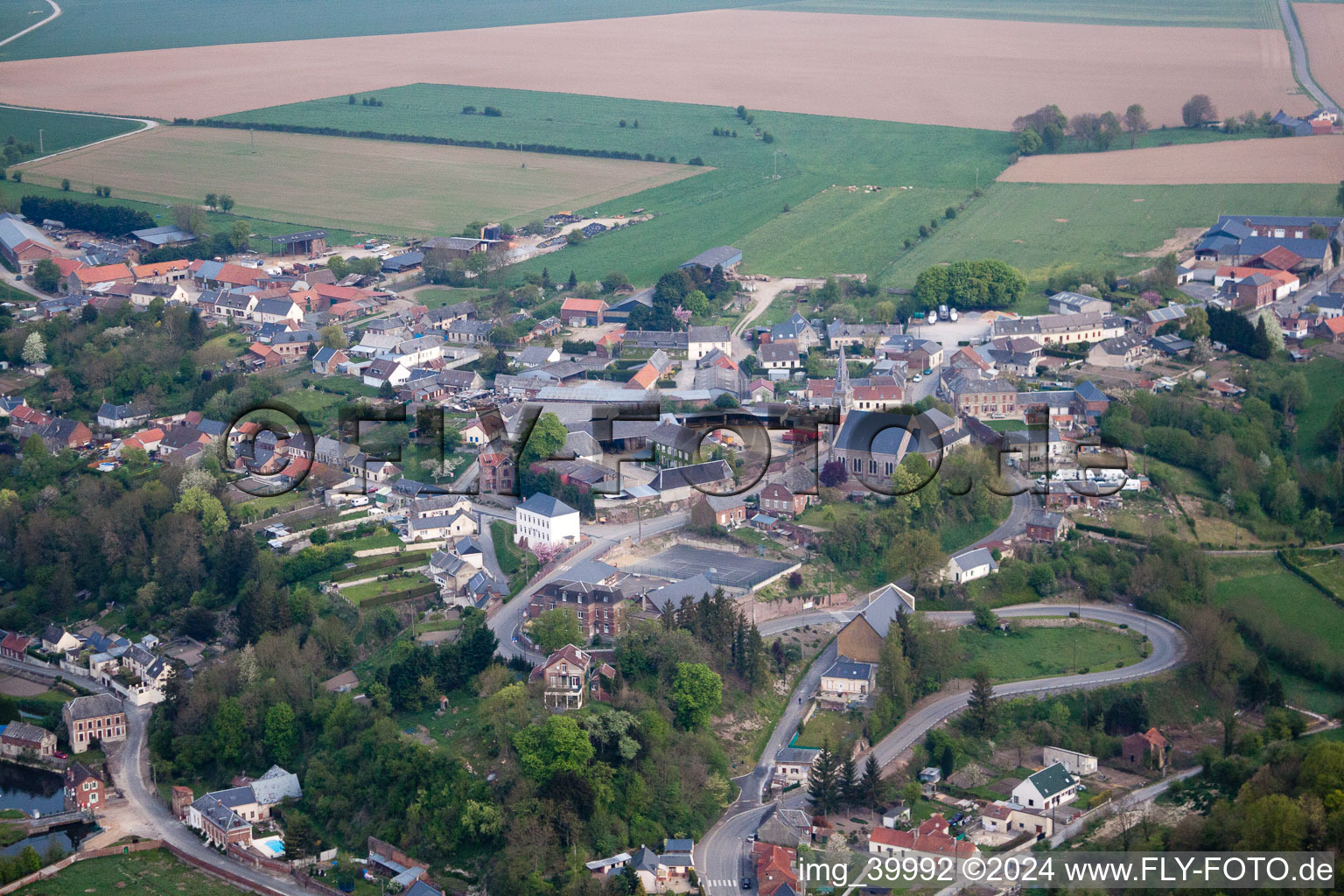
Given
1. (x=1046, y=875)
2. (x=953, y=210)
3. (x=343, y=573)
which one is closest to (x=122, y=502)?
(x=343, y=573)

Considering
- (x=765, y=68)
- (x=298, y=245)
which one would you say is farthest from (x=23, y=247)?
(x=765, y=68)

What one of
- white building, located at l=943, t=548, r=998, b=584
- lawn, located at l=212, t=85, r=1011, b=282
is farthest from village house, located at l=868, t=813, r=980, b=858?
lawn, located at l=212, t=85, r=1011, b=282

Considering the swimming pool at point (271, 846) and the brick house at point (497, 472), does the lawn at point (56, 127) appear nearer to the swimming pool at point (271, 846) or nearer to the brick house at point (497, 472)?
the brick house at point (497, 472)

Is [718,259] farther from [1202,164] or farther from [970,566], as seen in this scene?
[970,566]

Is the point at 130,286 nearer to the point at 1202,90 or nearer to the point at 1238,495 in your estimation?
the point at 1238,495

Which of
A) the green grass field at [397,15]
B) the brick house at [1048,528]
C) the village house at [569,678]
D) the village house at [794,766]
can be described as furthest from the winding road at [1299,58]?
the village house at [569,678]
